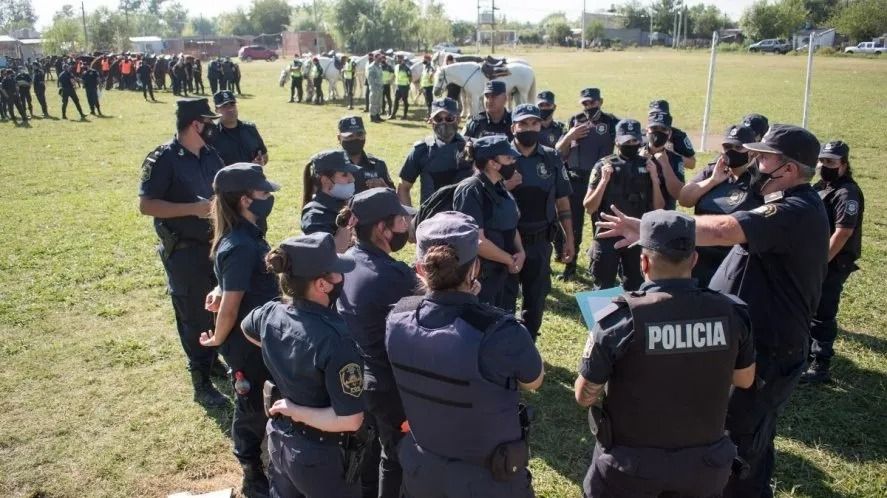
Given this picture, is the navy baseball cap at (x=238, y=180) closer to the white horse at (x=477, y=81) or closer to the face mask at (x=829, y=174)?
the face mask at (x=829, y=174)

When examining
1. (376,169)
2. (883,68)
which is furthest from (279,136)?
(883,68)

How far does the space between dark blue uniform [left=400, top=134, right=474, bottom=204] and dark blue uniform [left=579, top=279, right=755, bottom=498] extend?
12.2 feet

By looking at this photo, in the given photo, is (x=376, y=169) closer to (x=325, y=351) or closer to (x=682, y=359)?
(x=325, y=351)

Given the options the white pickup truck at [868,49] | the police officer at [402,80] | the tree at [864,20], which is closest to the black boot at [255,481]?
the police officer at [402,80]

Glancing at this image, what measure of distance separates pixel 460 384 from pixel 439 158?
407 cm

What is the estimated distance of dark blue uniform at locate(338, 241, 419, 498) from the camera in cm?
329

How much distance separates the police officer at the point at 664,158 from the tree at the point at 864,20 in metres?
72.3

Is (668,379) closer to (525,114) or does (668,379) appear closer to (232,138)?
(525,114)

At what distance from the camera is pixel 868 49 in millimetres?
55250

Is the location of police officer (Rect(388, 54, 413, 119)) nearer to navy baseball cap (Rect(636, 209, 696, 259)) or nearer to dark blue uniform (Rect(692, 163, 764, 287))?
dark blue uniform (Rect(692, 163, 764, 287))

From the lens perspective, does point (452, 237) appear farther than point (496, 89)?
No

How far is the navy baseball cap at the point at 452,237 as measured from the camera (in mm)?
2678

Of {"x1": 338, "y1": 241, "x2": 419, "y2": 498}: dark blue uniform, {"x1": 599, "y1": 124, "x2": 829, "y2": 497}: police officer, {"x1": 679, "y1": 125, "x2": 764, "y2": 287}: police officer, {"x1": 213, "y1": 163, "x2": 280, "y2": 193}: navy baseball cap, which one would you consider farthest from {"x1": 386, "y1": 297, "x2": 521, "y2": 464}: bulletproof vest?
{"x1": 679, "y1": 125, "x2": 764, "y2": 287}: police officer

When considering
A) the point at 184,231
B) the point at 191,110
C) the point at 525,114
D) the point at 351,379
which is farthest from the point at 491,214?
the point at 191,110
